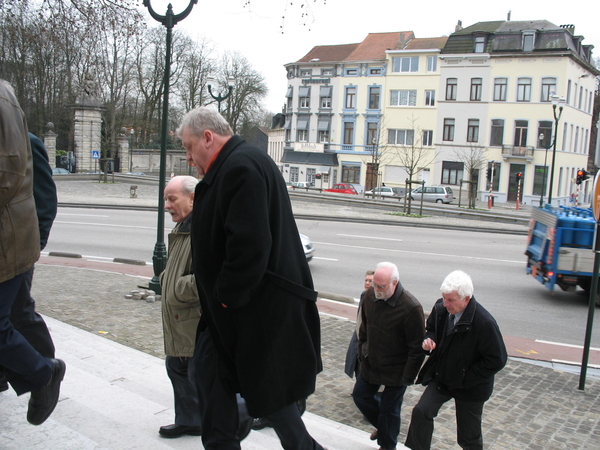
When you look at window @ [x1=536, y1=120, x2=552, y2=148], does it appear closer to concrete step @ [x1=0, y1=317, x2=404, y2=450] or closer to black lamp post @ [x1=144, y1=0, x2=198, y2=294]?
black lamp post @ [x1=144, y1=0, x2=198, y2=294]

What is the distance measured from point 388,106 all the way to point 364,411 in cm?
5449

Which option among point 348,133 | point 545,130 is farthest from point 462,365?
point 348,133

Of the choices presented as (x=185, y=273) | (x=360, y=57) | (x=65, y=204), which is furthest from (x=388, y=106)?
(x=185, y=273)

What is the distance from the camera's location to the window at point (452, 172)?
52.5 m

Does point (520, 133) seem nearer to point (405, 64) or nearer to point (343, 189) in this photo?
point (405, 64)

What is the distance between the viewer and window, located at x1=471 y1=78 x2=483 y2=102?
5131cm

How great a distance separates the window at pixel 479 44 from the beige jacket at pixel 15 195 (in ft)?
175

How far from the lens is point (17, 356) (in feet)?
9.71

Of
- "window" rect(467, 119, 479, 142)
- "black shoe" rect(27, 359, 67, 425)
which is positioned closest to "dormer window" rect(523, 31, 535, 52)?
"window" rect(467, 119, 479, 142)

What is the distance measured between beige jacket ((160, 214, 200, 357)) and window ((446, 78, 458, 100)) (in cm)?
5257

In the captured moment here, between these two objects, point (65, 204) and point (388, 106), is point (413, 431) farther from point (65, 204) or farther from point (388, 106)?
point (388, 106)

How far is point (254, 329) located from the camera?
2482mm

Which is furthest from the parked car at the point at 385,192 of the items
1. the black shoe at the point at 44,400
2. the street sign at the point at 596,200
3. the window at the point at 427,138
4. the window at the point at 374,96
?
the black shoe at the point at 44,400

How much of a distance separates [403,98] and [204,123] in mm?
55607
